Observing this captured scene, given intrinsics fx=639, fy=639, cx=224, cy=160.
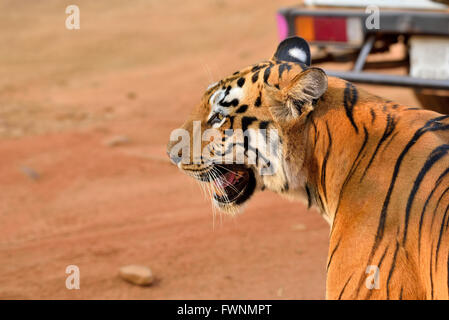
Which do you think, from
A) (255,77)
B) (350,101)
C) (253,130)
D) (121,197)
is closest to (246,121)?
(253,130)

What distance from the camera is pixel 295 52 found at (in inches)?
125

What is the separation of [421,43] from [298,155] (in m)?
3.00

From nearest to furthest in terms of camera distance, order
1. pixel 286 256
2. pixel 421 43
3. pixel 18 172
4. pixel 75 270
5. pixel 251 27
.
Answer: pixel 75 270 < pixel 286 256 < pixel 421 43 < pixel 18 172 < pixel 251 27

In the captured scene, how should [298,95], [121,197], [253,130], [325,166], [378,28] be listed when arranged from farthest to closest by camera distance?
[121,197] < [378,28] < [253,130] < [325,166] < [298,95]

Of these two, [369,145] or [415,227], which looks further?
[369,145]

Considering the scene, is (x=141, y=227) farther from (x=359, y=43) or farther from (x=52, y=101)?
(x=52, y=101)

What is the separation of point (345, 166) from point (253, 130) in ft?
1.44

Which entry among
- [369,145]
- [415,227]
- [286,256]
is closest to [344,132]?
[369,145]

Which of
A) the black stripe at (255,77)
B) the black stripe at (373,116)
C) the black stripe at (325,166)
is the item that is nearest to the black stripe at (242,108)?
the black stripe at (255,77)

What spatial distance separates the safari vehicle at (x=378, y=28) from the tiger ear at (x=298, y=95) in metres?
2.30

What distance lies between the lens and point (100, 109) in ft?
29.6

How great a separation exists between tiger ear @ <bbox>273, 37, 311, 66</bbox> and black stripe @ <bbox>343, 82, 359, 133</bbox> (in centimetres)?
38

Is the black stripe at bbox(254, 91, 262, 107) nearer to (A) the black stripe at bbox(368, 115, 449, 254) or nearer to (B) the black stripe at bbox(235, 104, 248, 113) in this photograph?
(B) the black stripe at bbox(235, 104, 248, 113)

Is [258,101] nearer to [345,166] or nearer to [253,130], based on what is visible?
[253,130]
